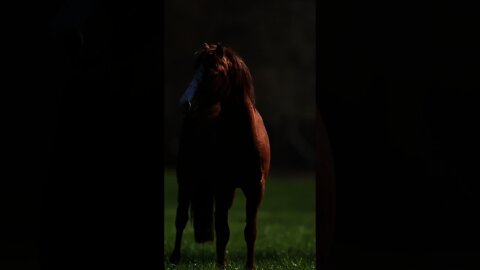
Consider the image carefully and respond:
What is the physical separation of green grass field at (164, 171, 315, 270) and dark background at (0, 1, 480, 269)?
4.87ft

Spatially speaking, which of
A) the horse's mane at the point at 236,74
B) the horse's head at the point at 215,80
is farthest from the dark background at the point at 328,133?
the horse's mane at the point at 236,74

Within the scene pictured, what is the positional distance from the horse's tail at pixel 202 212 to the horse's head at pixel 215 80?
866 millimetres

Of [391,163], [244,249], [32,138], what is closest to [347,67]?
[391,163]

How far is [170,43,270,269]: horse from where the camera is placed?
226 inches

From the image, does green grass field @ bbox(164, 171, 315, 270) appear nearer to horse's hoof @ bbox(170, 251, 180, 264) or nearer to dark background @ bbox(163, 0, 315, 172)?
horse's hoof @ bbox(170, 251, 180, 264)

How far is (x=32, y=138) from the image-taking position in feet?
17.4

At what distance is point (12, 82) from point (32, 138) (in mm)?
457

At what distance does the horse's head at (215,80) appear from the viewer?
18.5ft

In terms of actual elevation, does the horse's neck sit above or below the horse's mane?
below

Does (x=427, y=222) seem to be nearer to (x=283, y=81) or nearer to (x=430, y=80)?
(x=430, y=80)

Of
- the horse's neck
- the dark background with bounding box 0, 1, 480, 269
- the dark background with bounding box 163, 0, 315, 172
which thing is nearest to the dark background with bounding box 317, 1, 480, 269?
the dark background with bounding box 0, 1, 480, 269

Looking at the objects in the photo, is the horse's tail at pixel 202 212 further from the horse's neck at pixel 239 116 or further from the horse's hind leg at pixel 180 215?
the horse's neck at pixel 239 116

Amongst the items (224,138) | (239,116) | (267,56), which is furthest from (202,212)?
(267,56)

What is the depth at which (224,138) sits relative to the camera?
19.6 feet
